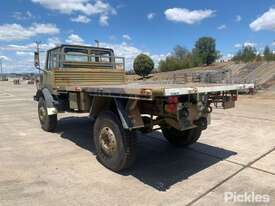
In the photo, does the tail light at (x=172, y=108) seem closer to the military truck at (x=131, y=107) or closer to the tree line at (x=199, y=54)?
the military truck at (x=131, y=107)

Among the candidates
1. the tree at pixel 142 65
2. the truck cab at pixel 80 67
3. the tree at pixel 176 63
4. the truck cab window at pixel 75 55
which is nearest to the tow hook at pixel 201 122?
the truck cab at pixel 80 67

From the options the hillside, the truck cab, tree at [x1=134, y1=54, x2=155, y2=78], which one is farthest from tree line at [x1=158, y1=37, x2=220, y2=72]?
the truck cab

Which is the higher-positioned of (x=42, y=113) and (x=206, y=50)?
(x=206, y=50)

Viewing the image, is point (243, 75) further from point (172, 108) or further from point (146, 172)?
point (172, 108)

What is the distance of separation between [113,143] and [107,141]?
0.68 ft

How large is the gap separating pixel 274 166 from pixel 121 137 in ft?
8.76

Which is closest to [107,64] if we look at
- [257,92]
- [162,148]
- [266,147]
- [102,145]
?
[162,148]

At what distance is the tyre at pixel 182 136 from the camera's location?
20.4 ft

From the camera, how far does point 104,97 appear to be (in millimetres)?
5219

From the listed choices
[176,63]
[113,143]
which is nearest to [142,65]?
[176,63]

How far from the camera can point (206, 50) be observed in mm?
93812

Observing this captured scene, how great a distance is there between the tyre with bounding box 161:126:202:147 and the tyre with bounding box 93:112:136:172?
1.39 m

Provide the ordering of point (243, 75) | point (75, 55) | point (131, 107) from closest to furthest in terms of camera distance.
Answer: point (131, 107) < point (75, 55) < point (243, 75)

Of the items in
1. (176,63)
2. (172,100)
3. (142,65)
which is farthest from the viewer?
(176,63)
